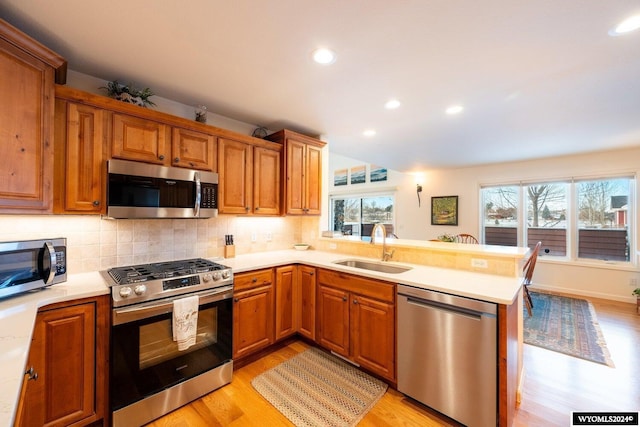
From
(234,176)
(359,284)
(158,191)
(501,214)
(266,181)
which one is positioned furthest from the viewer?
(501,214)

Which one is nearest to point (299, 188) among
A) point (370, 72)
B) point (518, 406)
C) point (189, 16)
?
point (370, 72)

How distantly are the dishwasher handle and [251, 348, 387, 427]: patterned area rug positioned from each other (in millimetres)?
837

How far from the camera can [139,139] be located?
2.12 metres

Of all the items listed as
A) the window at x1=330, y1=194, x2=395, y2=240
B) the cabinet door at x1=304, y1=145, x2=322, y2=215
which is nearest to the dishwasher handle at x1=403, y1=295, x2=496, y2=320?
the cabinet door at x1=304, y1=145, x2=322, y2=215

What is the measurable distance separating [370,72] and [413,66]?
0.31 metres

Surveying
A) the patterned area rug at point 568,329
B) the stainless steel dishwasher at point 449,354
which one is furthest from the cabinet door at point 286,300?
the patterned area rug at point 568,329

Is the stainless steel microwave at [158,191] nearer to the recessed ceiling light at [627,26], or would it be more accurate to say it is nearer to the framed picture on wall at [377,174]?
the recessed ceiling light at [627,26]

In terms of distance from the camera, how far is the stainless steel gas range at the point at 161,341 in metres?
1.69

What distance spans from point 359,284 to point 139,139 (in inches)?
85.7

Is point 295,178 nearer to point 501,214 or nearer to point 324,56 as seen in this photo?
point 324,56

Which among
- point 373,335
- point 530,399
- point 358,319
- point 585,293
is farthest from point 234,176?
point 585,293

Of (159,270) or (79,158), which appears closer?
(79,158)

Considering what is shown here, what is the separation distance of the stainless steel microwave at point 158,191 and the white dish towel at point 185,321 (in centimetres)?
74

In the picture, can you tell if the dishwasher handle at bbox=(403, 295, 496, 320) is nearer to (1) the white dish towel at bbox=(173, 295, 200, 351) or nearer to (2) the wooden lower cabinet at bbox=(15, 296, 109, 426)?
(1) the white dish towel at bbox=(173, 295, 200, 351)
